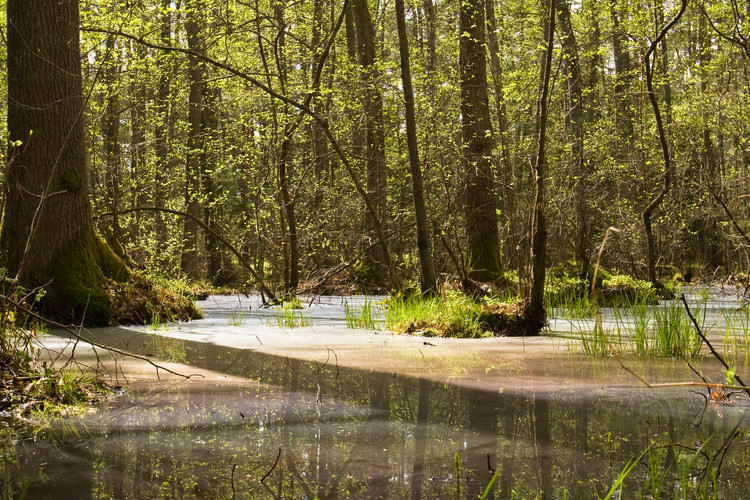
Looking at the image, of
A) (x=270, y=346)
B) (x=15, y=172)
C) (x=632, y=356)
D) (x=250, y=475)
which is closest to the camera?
(x=250, y=475)

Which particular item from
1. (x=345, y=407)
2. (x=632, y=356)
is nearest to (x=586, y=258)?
(x=632, y=356)

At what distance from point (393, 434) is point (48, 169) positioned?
6.86 meters

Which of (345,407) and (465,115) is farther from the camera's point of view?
(465,115)

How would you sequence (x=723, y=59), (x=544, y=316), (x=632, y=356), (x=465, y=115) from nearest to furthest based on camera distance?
(x=632, y=356), (x=544, y=316), (x=465, y=115), (x=723, y=59)

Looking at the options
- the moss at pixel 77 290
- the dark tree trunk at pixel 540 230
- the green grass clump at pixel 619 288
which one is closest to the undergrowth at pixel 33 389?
the moss at pixel 77 290

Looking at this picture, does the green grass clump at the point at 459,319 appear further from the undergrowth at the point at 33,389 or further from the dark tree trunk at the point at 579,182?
the dark tree trunk at the point at 579,182

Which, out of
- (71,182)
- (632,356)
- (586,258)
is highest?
(71,182)

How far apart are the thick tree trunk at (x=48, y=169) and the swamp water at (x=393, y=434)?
3.14 metres

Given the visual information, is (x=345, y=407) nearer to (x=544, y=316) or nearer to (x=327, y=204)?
(x=544, y=316)

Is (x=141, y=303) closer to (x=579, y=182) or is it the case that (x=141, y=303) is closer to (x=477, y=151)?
(x=477, y=151)

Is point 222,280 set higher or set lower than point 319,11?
lower

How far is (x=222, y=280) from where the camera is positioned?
22.2 m

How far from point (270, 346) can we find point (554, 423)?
3736 mm

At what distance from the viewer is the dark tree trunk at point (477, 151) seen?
39.4 feet
